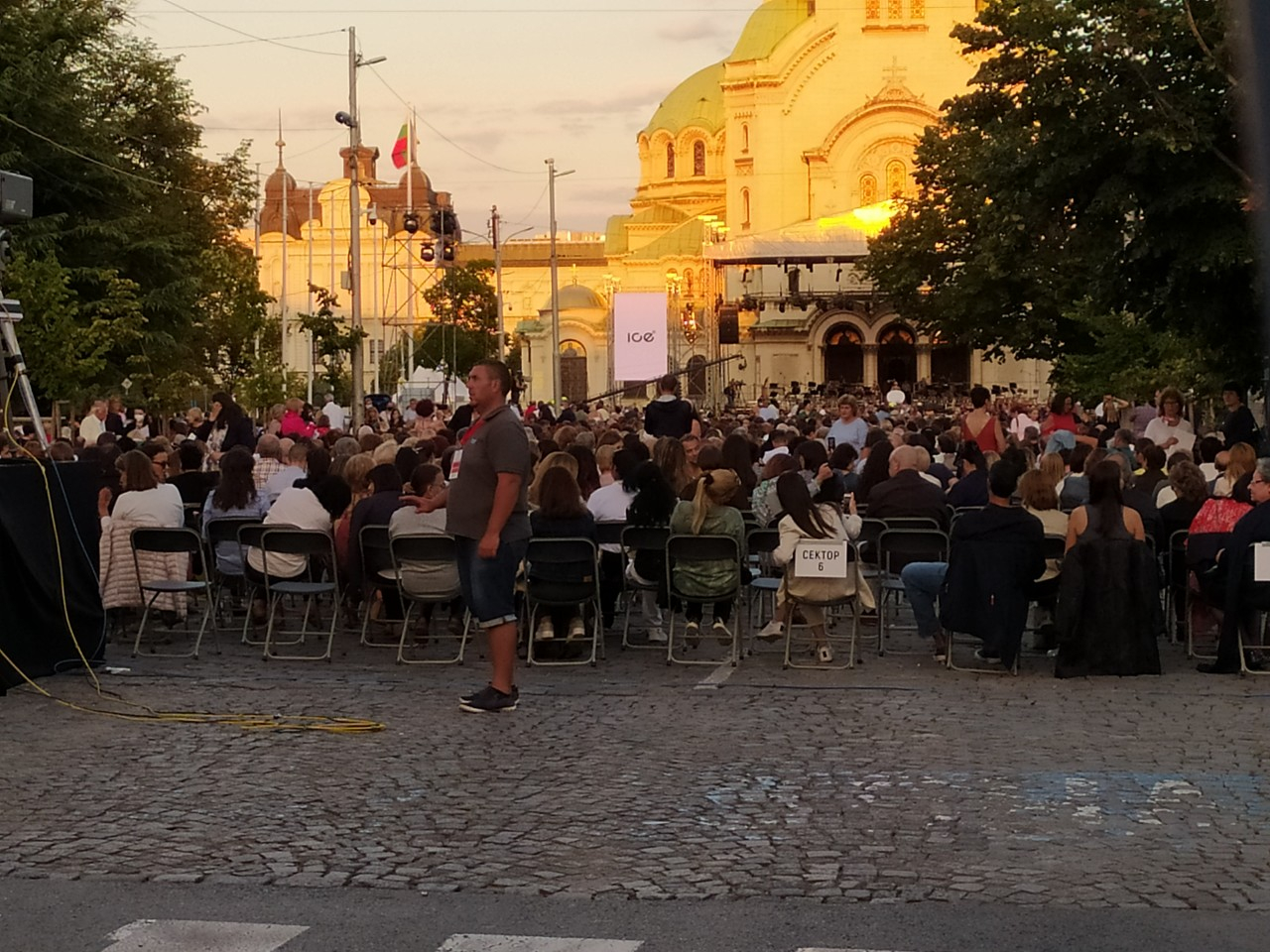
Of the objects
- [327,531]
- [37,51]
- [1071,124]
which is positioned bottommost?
[327,531]

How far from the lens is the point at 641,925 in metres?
6.18

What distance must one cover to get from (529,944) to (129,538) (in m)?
8.15

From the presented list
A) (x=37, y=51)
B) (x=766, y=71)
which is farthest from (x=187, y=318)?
(x=766, y=71)

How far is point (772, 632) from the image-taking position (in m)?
13.9

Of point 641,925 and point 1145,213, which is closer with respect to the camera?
point 641,925

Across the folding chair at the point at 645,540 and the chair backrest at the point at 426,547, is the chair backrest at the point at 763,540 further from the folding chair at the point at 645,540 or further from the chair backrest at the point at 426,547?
the chair backrest at the point at 426,547

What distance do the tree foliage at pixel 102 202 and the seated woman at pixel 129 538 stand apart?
23.3 m

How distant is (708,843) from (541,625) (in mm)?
5647

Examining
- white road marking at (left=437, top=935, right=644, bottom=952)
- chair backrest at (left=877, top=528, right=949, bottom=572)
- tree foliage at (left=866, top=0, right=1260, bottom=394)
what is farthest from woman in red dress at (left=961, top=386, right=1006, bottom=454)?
white road marking at (left=437, top=935, right=644, bottom=952)

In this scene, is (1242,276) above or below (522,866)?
above

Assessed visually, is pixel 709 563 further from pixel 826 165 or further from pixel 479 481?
pixel 826 165

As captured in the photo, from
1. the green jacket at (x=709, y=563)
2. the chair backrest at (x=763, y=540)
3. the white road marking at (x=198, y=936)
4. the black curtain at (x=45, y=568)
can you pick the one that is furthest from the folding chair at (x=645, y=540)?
the white road marking at (x=198, y=936)

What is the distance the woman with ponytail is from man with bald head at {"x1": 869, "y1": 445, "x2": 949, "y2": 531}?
1702 millimetres

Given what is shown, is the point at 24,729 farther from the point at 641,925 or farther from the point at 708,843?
the point at 641,925
